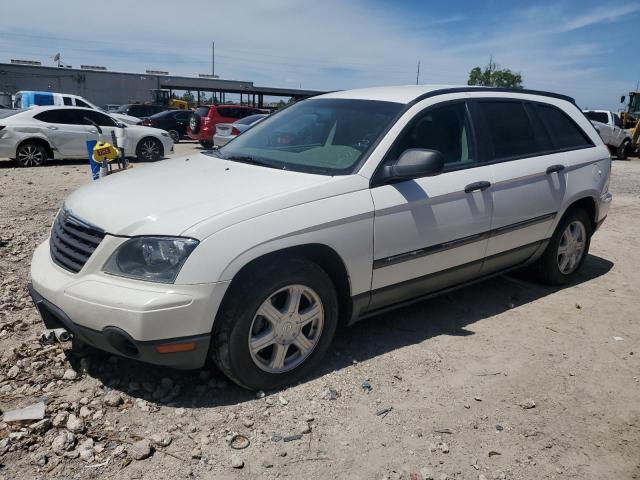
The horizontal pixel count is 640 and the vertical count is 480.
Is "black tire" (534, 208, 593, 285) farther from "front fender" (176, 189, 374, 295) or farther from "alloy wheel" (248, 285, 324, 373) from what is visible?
"alloy wheel" (248, 285, 324, 373)

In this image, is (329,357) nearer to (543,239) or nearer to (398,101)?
(398,101)

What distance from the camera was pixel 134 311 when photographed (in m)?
2.57

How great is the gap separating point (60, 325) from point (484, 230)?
9.34 ft

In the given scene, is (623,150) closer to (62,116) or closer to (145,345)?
(62,116)

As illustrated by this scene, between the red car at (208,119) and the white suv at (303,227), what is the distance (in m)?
15.9

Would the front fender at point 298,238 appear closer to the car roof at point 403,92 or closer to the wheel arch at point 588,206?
the car roof at point 403,92

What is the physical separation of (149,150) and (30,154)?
2849 mm

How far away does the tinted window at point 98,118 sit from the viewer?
13070mm

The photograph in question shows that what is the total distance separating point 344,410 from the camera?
2.97 m

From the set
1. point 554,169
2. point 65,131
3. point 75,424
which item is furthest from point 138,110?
point 75,424

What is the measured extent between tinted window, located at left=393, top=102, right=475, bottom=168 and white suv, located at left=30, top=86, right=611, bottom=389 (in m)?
0.01

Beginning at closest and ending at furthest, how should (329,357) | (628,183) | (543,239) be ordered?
(329,357) → (543,239) → (628,183)

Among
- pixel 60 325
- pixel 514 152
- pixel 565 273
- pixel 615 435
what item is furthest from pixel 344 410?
pixel 565 273

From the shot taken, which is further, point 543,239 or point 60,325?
point 543,239
